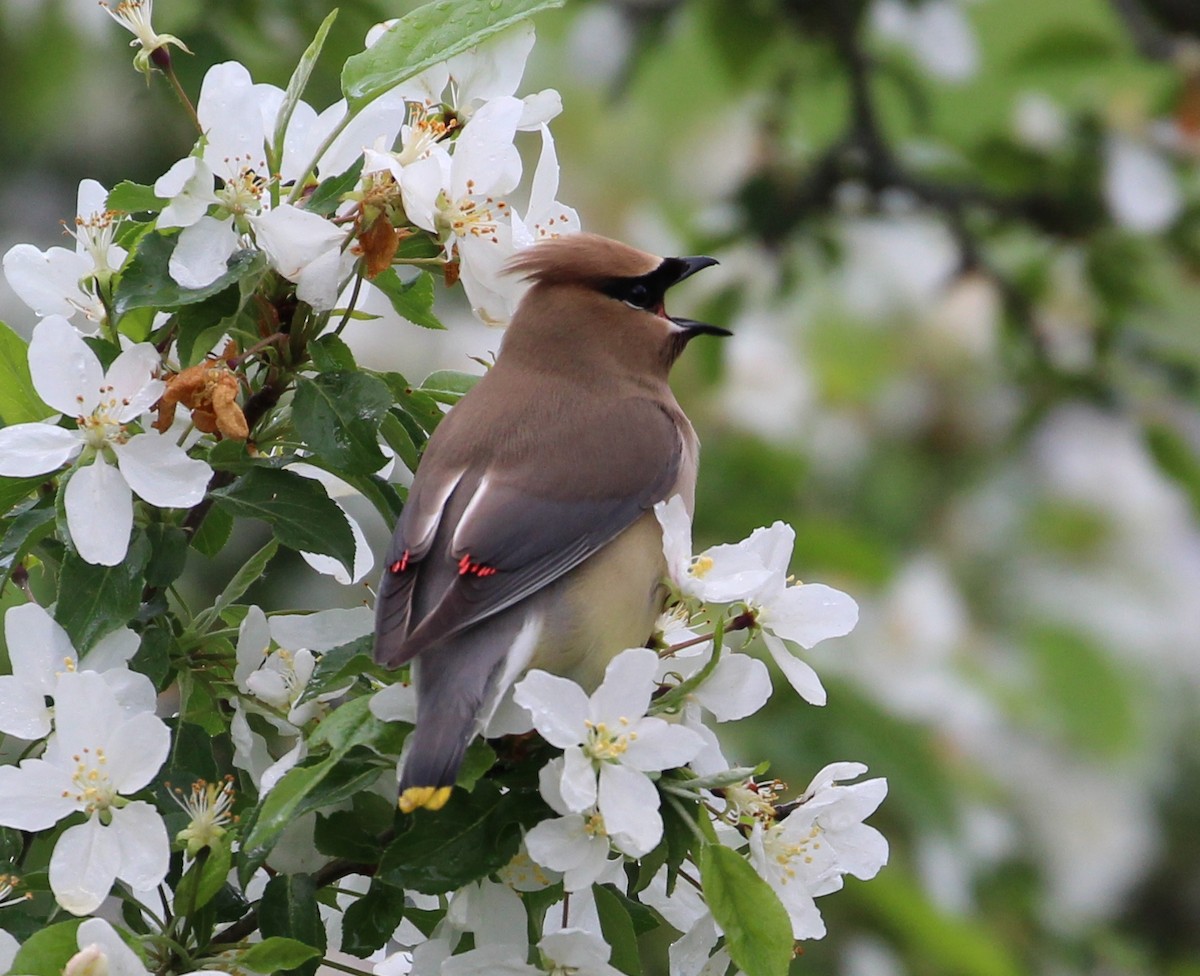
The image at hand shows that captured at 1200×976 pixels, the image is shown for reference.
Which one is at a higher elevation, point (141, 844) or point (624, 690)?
point (624, 690)

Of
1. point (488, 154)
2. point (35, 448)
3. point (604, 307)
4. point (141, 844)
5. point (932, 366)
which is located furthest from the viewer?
point (932, 366)

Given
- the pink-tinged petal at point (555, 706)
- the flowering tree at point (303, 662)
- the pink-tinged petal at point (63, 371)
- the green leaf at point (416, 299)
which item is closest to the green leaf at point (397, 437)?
the flowering tree at point (303, 662)

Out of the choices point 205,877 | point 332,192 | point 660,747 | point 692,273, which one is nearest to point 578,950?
point 660,747

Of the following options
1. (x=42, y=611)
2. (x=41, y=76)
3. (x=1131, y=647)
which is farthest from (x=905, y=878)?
(x=41, y=76)

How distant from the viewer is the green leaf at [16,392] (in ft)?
6.37

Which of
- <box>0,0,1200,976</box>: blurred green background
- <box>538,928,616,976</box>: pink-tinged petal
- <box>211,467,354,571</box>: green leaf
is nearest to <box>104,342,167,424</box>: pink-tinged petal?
<box>211,467,354,571</box>: green leaf

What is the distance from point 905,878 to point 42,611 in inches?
101

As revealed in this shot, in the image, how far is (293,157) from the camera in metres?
1.94

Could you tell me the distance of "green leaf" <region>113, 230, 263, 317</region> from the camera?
1.78 m

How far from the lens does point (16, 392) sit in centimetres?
195

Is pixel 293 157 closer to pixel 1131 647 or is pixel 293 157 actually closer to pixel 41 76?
pixel 41 76

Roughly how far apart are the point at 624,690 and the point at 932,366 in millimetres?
4176

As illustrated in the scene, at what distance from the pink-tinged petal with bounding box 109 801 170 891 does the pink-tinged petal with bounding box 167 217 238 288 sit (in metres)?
0.51

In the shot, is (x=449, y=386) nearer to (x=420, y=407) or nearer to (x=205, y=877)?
(x=420, y=407)
